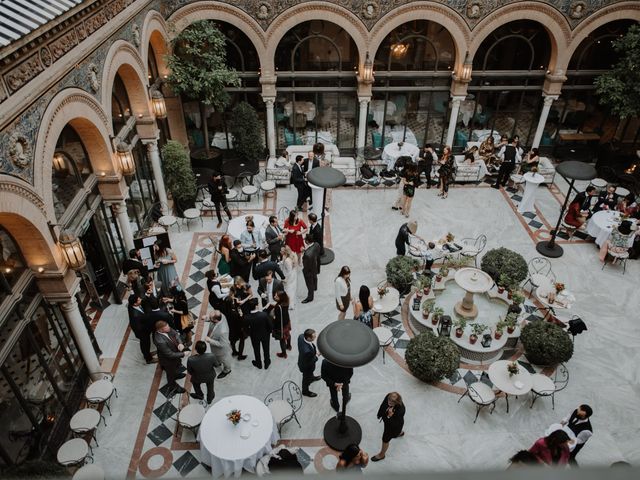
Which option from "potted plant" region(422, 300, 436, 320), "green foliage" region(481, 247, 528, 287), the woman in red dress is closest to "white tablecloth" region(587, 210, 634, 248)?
"green foliage" region(481, 247, 528, 287)

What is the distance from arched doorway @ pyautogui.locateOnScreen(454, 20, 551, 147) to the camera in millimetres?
15555

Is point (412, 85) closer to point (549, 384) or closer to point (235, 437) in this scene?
point (549, 384)

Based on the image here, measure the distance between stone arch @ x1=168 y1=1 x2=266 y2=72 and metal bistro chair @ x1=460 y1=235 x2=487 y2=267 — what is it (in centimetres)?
854

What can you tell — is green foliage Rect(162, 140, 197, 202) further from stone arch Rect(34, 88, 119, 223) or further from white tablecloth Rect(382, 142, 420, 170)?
white tablecloth Rect(382, 142, 420, 170)

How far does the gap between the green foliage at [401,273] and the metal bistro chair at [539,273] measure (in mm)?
2629

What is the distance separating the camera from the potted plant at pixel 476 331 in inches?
367

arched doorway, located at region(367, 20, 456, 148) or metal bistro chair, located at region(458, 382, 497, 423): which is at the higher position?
arched doorway, located at region(367, 20, 456, 148)

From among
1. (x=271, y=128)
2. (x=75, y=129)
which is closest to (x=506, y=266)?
(x=271, y=128)

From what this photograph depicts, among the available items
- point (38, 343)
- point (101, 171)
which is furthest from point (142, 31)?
point (38, 343)

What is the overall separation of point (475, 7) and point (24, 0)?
12034mm

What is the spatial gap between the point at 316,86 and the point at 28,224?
36.7ft

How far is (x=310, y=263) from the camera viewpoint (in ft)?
33.3

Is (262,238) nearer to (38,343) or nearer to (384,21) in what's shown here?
(38,343)

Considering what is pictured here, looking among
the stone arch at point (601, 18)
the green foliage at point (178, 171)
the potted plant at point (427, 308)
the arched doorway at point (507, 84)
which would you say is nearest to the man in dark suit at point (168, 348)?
the potted plant at point (427, 308)
